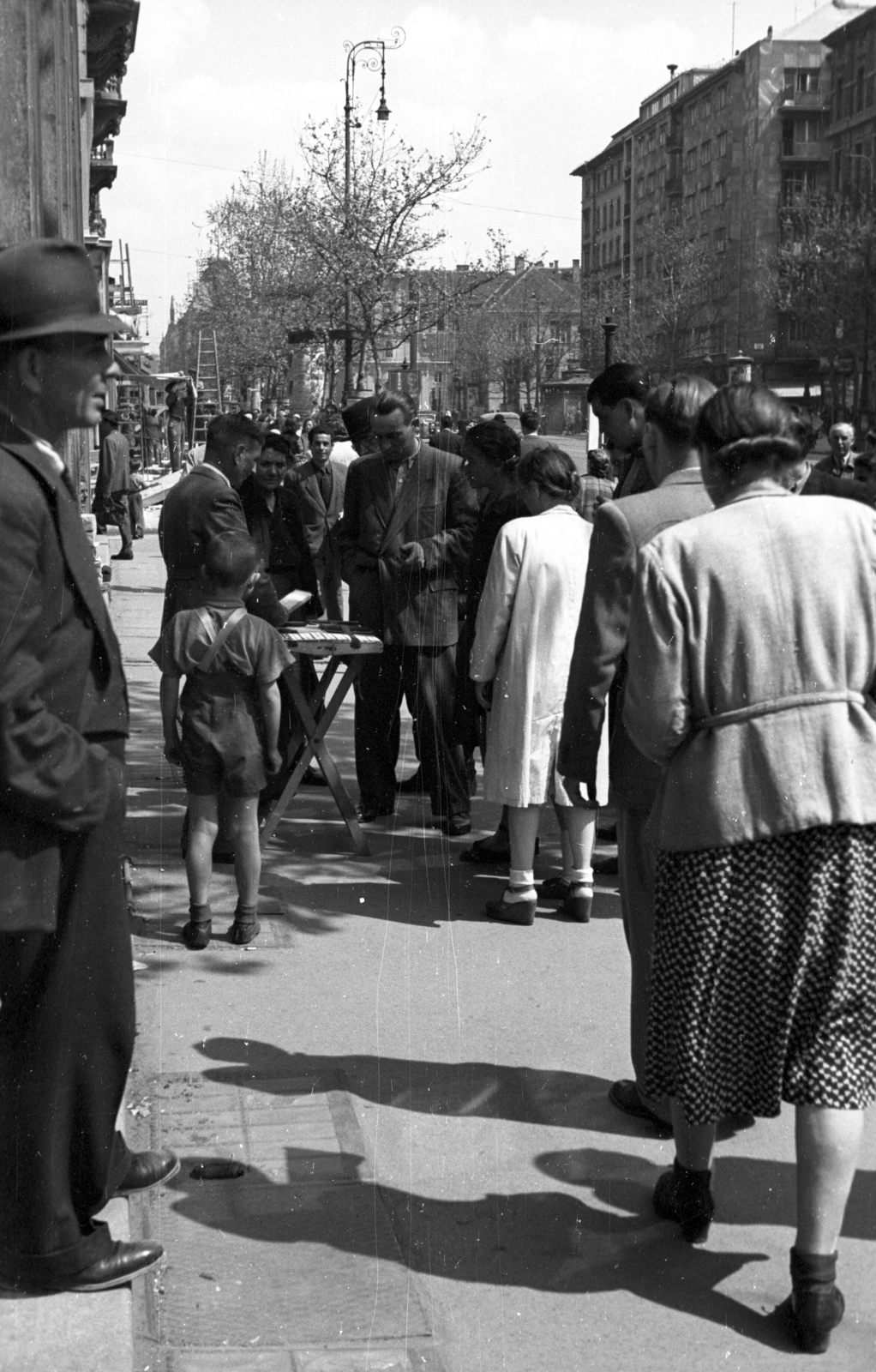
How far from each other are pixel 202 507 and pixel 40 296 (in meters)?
3.58

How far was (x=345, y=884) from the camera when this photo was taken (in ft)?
22.8

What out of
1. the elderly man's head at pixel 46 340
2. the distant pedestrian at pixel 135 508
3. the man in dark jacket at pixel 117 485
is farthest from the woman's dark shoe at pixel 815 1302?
the distant pedestrian at pixel 135 508

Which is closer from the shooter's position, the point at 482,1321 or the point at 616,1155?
the point at 482,1321

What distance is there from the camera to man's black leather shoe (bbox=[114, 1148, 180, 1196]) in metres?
3.66

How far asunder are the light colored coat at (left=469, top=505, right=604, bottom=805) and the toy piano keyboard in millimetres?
845

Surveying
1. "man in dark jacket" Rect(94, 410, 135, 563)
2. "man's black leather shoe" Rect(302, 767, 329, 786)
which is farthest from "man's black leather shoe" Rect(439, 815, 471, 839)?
"man in dark jacket" Rect(94, 410, 135, 563)

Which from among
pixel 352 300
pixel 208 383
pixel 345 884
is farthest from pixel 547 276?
pixel 345 884

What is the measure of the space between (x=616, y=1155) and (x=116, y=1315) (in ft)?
5.11

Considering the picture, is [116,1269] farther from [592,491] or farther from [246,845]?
[592,491]

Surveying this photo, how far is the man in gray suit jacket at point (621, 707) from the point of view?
4.32 m

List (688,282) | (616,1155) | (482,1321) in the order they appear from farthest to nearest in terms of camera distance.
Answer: (688,282)
(616,1155)
(482,1321)

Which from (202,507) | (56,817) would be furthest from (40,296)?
(202,507)

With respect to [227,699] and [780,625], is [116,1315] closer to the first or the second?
[780,625]

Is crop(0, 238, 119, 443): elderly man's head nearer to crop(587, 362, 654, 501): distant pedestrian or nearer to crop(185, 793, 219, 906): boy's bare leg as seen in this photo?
crop(587, 362, 654, 501): distant pedestrian
